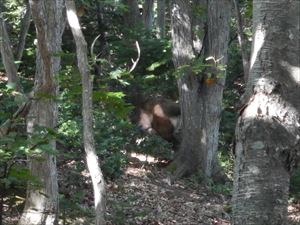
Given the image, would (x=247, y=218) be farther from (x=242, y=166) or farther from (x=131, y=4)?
(x=131, y=4)

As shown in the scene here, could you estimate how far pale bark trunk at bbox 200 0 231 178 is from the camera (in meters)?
12.1

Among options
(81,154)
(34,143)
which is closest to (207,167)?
(81,154)

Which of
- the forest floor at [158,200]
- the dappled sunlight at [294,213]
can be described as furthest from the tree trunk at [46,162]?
the dappled sunlight at [294,213]

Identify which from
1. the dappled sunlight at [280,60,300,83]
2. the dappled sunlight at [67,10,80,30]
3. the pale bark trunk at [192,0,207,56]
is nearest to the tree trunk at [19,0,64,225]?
the dappled sunlight at [67,10,80,30]

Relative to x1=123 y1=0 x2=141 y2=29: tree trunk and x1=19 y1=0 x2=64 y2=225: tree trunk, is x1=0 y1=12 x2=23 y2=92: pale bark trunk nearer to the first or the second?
x1=19 y1=0 x2=64 y2=225: tree trunk

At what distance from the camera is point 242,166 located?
8.35 ft

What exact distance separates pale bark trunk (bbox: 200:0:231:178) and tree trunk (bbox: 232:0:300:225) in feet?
30.6

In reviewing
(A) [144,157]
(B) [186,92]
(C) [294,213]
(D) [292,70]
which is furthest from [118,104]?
(A) [144,157]

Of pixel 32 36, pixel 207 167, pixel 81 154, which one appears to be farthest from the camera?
pixel 32 36

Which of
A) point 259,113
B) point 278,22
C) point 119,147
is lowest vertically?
point 119,147

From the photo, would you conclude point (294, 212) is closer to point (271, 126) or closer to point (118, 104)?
point (118, 104)

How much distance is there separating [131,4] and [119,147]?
7.09 metres

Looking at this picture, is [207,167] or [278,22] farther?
[207,167]

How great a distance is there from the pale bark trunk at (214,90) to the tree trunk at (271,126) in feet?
30.6
